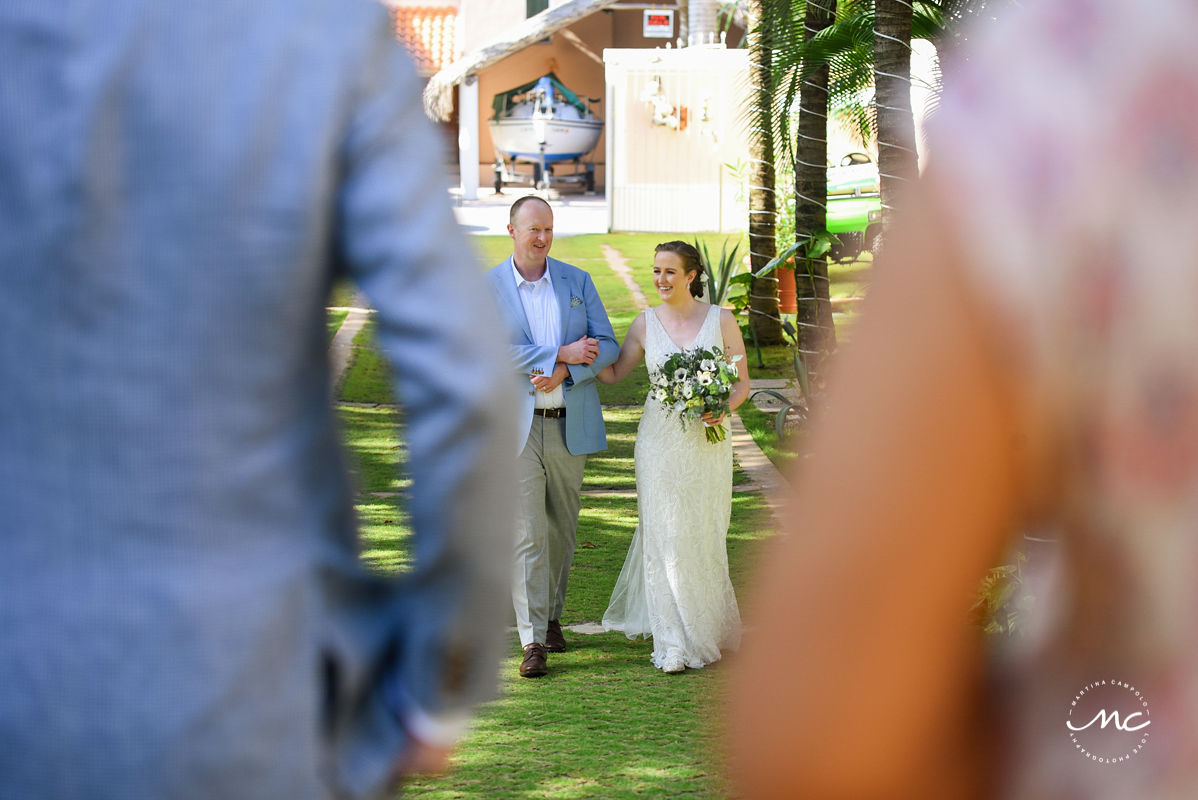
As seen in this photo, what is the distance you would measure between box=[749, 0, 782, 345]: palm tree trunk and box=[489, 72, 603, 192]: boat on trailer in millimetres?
20155

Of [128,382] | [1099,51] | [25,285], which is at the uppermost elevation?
[1099,51]

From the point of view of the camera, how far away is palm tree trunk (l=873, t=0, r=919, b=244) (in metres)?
8.70

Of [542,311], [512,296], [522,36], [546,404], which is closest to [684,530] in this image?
[546,404]

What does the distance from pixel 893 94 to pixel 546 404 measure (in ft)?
10.6

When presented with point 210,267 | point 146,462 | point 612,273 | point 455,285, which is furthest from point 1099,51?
point 612,273

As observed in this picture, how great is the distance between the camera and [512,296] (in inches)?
300

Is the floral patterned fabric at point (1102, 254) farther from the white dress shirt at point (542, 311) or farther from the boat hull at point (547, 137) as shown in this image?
the boat hull at point (547, 137)

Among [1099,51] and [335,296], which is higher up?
[1099,51]

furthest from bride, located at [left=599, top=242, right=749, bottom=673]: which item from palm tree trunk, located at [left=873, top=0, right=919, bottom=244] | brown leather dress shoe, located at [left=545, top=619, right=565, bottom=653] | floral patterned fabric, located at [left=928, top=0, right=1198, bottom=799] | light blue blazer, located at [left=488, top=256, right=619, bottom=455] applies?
floral patterned fabric, located at [left=928, top=0, right=1198, bottom=799]

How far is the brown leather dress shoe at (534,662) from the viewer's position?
24.1ft

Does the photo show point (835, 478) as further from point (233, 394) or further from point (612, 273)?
point (612, 273)

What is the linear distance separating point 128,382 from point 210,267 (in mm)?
150

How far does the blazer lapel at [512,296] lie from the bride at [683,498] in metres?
0.53

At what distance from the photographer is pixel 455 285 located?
57.9 inches
